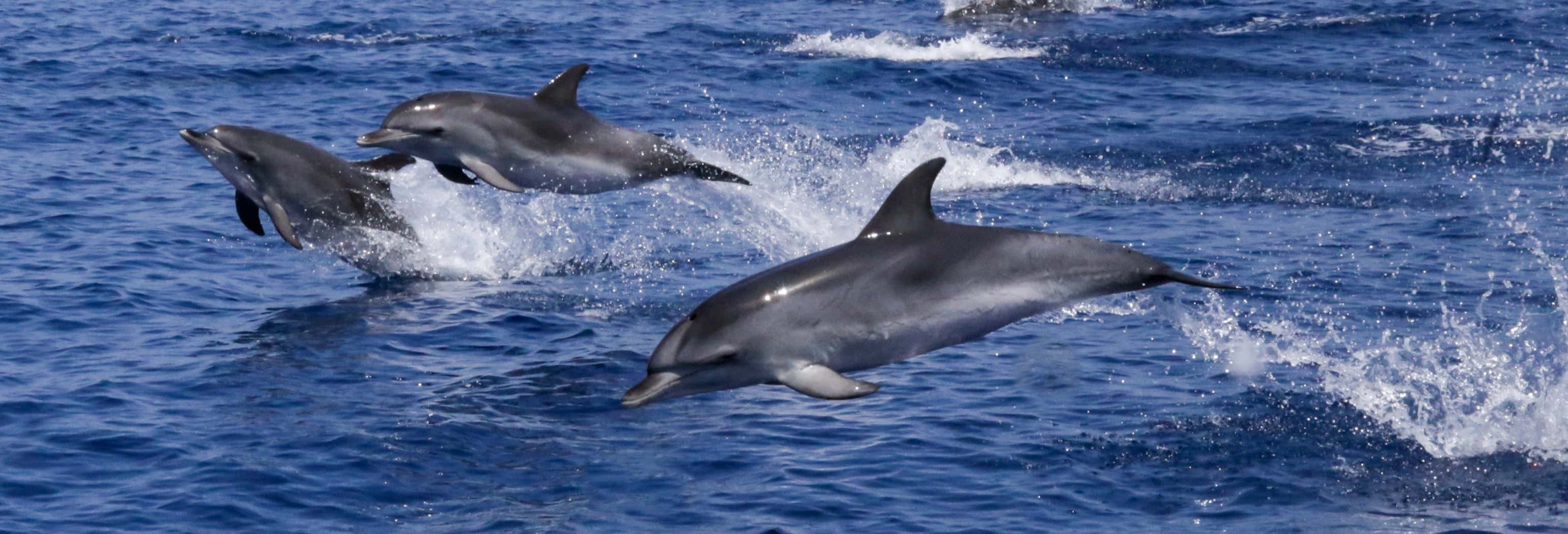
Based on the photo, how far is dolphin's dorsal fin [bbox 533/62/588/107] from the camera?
13.6 m

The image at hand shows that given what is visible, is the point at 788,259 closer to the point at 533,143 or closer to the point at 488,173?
the point at 533,143

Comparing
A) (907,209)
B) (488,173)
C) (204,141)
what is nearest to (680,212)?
(204,141)

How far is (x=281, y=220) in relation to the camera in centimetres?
1451

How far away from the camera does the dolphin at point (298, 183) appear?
48.6ft

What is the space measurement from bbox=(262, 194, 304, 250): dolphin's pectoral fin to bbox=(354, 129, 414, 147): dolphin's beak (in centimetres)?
134

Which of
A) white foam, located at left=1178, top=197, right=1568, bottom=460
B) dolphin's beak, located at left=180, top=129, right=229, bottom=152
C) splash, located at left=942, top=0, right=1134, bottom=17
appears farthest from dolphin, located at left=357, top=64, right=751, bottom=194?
splash, located at left=942, top=0, right=1134, bottom=17

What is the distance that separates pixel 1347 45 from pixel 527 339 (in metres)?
22.0

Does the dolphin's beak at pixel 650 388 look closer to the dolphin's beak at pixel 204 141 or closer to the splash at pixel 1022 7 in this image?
the dolphin's beak at pixel 204 141

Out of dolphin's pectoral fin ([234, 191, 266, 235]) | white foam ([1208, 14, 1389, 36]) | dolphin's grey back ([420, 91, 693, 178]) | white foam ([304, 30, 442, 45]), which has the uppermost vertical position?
dolphin's grey back ([420, 91, 693, 178])

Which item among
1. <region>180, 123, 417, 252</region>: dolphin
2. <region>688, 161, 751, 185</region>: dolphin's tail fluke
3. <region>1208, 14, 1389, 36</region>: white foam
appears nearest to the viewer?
<region>688, 161, 751, 185</region>: dolphin's tail fluke

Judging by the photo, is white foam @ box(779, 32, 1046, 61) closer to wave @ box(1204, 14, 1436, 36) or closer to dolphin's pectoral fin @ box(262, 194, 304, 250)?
wave @ box(1204, 14, 1436, 36)

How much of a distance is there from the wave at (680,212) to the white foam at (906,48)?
918 cm

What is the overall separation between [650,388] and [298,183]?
7.26 meters

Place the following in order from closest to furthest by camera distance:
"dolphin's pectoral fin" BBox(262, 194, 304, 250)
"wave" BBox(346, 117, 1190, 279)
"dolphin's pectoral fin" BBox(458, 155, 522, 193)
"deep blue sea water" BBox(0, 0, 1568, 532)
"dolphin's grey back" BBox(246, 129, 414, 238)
Answer: "deep blue sea water" BBox(0, 0, 1568, 532)
"dolphin's pectoral fin" BBox(458, 155, 522, 193)
"dolphin's pectoral fin" BBox(262, 194, 304, 250)
"dolphin's grey back" BBox(246, 129, 414, 238)
"wave" BBox(346, 117, 1190, 279)
